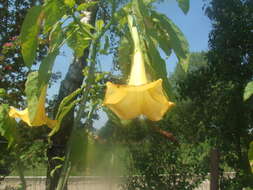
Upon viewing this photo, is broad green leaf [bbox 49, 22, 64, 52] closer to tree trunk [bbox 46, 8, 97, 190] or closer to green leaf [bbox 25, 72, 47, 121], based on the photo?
green leaf [bbox 25, 72, 47, 121]

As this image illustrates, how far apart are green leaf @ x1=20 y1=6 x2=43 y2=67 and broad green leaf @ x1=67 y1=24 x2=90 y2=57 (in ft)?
0.44

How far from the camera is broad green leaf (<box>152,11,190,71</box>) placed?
85 cm

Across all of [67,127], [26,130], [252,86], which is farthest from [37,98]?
[26,130]

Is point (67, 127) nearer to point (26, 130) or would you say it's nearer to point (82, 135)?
point (82, 135)

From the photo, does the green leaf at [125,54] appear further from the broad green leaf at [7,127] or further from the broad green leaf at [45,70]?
the broad green leaf at [7,127]

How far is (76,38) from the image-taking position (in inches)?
38.7

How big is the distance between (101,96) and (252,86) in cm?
106

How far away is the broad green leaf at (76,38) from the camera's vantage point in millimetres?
940

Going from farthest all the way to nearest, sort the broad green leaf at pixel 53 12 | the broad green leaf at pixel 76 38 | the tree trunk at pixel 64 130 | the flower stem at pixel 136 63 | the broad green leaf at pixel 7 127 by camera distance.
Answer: the tree trunk at pixel 64 130 < the broad green leaf at pixel 7 127 < the broad green leaf at pixel 76 38 < the broad green leaf at pixel 53 12 < the flower stem at pixel 136 63

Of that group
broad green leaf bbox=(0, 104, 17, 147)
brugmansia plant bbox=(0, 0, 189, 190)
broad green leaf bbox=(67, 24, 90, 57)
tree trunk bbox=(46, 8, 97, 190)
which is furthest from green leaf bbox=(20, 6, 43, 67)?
tree trunk bbox=(46, 8, 97, 190)

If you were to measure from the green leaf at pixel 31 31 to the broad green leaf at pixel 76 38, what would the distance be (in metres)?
0.14

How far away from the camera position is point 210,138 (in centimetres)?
453

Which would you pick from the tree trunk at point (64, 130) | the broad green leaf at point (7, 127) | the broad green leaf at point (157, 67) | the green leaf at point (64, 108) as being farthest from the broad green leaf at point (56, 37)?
the tree trunk at point (64, 130)

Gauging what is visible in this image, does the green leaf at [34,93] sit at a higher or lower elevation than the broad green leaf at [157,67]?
lower
